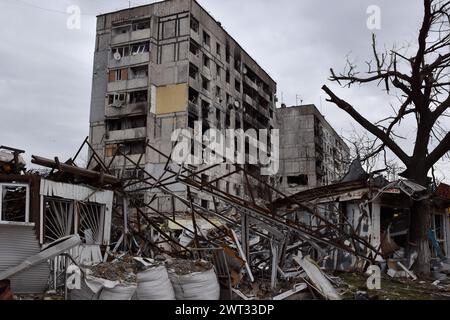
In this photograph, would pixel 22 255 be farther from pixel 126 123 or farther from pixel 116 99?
pixel 116 99

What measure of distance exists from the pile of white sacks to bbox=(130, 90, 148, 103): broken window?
31758 mm

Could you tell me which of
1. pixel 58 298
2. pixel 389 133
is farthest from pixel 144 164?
pixel 58 298

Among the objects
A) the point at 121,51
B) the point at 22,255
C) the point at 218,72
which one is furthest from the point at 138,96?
the point at 22,255

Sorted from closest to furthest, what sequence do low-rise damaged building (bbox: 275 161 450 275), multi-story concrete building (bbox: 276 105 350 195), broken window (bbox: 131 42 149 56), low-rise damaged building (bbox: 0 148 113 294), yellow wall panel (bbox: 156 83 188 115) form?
low-rise damaged building (bbox: 0 148 113 294) → low-rise damaged building (bbox: 275 161 450 275) → yellow wall panel (bbox: 156 83 188 115) → broken window (bbox: 131 42 149 56) → multi-story concrete building (bbox: 276 105 350 195)

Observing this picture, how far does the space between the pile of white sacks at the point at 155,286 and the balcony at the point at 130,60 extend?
32944 millimetres

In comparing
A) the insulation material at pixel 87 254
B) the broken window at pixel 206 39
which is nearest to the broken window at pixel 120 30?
the broken window at pixel 206 39

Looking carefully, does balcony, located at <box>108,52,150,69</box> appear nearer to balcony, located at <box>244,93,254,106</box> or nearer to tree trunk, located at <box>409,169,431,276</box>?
balcony, located at <box>244,93,254,106</box>

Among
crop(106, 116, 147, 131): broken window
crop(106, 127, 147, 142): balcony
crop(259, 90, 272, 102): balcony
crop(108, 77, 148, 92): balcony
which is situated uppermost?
crop(259, 90, 272, 102): balcony

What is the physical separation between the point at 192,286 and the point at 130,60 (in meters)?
34.2

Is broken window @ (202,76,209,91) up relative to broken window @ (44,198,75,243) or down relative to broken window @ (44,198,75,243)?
up

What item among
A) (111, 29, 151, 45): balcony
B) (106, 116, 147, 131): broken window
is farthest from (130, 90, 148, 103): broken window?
(111, 29, 151, 45): balcony

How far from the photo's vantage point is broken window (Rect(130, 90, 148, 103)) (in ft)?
127

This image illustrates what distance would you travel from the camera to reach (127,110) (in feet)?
126
